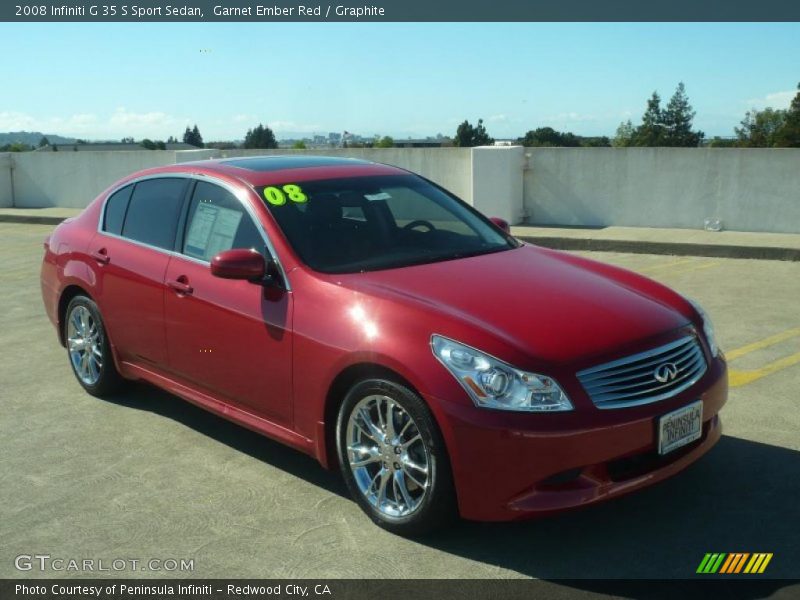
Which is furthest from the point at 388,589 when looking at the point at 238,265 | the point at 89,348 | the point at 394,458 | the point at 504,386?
the point at 89,348

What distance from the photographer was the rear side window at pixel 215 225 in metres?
5.00

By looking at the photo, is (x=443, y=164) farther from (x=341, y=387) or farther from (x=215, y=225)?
(x=341, y=387)

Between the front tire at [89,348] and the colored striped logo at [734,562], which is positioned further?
the front tire at [89,348]

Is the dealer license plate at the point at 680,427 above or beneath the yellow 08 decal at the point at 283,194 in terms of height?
beneath

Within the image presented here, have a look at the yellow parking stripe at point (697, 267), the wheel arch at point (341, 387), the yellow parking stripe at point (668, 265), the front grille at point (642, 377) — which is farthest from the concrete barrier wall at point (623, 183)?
the wheel arch at point (341, 387)

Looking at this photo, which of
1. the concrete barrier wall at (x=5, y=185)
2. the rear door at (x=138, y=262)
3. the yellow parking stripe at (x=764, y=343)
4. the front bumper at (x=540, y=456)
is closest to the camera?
the front bumper at (x=540, y=456)

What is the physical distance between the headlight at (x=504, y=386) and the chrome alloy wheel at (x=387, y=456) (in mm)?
343

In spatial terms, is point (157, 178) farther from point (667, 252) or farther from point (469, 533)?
point (667, 252)

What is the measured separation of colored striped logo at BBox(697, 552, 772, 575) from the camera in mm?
3719

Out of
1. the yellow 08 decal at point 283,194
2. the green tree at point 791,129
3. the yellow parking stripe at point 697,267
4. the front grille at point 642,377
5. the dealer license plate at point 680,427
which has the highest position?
the green tree at point 791,129

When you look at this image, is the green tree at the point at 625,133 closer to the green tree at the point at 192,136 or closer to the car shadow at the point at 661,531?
the green tree at the point at 192,136

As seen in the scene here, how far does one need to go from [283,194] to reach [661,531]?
262cm

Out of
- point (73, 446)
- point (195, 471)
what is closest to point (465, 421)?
point (195, 471)

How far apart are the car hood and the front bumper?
308 mm
